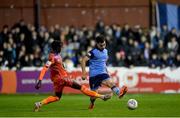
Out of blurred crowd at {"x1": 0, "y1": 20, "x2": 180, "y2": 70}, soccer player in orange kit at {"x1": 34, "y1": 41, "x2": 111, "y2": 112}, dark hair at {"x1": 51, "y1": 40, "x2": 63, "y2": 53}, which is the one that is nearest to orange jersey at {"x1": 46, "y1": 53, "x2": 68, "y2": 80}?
A: soccer player in orange kit at {"x1": 34, "y1": 41, "x2": 111, "y2": 112}

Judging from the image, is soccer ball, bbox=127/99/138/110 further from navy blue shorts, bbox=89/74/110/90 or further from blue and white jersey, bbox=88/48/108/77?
blue and white jersey, bbox=88/48/108/77

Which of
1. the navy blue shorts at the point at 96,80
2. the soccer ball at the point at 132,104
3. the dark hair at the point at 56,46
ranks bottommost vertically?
the soccer ball at the point at 132,104

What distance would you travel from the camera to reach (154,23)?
39.8 meters

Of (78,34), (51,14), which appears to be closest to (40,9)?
(51,14)

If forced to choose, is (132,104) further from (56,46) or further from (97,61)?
(56,46)

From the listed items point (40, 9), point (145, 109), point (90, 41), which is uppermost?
point (40, 9)

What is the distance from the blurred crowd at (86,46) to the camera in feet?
106

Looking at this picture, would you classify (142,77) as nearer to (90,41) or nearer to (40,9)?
(90,41)

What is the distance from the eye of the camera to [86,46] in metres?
33.3

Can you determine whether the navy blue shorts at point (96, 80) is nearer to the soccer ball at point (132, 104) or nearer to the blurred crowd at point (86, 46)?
the soccer ball at point (132, 104)

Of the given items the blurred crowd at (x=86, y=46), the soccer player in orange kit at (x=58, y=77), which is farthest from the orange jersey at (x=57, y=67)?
the blurred crowd at (x=86, y=46)

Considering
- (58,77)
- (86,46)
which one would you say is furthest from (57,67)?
(86,46)

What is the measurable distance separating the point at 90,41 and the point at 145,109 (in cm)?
1279

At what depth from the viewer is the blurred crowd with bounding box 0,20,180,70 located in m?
32.2
